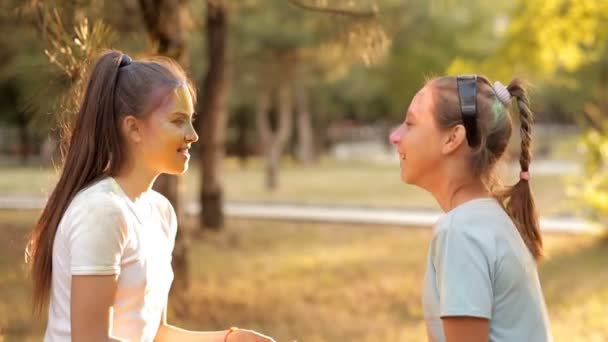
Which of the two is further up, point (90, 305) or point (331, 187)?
point (90, 305)

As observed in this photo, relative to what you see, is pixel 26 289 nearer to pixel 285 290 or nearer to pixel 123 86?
pixel 285 290

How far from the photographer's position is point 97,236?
6.68 ft

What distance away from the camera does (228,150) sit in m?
41.0

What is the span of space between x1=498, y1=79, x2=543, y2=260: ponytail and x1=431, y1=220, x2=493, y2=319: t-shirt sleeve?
288 millimetres

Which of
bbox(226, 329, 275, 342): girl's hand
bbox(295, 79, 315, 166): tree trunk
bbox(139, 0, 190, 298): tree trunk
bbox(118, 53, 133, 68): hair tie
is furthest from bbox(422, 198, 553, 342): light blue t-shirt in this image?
bbox(295, 79, 315, 166): tree trunk

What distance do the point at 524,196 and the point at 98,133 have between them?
1.04 meters

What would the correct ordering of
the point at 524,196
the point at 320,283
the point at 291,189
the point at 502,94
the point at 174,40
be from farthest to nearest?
the point at 291,189, the point at 320,283, the point at 174,40, the point at 524,196, the point at 502,94

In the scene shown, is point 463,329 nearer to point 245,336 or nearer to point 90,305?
point 245,336

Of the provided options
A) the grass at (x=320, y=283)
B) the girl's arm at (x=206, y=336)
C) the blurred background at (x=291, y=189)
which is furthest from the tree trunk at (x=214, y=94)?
the girl's arm at (x=206, y=336)

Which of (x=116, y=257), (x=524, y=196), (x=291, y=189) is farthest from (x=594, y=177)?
(x=291, y=189)

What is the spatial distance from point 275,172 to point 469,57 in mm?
12400

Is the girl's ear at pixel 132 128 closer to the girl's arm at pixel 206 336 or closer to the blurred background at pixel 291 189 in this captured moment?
the blurred background at pixel 291 189

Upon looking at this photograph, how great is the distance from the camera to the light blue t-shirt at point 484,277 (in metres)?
2.03

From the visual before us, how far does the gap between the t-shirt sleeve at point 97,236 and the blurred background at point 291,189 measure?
0.41 meters
